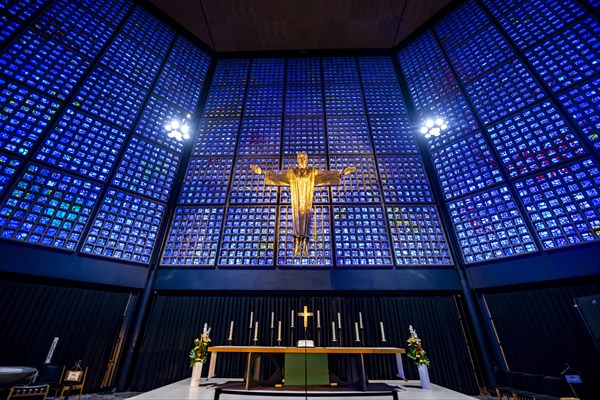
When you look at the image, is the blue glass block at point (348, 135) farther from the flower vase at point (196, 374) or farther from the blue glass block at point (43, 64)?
the blue glass block at point (43, 64)

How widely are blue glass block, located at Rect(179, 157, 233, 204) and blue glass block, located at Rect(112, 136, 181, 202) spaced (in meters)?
0.61

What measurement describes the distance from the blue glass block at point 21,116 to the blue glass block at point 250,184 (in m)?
6.17

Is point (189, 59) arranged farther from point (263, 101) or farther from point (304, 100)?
point (304, 100)

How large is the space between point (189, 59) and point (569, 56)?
16.1 metres

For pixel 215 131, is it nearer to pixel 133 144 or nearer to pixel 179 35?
pixel 133 144

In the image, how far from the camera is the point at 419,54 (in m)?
14.2

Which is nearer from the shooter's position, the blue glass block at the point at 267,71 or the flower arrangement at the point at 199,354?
the flower arrangement at the point at 199,354

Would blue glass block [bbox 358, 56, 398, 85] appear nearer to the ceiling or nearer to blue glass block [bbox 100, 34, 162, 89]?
the ceiling

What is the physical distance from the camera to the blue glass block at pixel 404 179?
1023 cm

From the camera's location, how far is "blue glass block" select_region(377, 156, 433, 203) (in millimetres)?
10234

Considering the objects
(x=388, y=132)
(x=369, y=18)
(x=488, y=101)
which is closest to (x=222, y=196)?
(x=388, y=132)

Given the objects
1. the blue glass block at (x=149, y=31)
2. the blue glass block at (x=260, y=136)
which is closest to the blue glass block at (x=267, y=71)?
the blue glass block at (x=260, y=136)

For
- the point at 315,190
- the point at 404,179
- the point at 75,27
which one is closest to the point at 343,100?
the point at 404,179

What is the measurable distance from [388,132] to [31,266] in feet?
43.4
